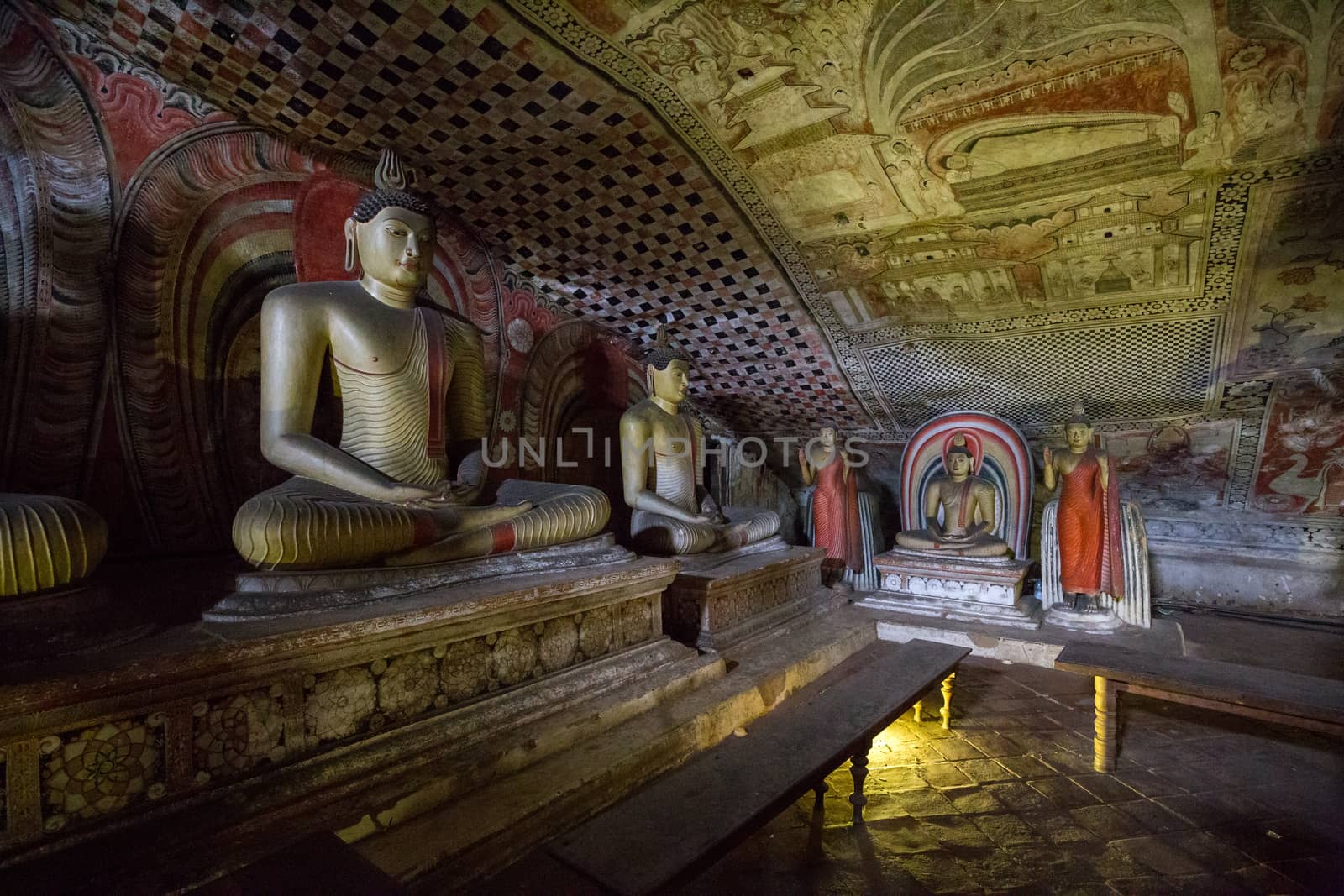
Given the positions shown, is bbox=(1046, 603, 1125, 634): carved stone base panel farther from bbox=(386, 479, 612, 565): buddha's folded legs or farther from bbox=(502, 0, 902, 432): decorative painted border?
bbox=(386, 479, 612, 565): buddha's folded legs

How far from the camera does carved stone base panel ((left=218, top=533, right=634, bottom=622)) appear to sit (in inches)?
72.6

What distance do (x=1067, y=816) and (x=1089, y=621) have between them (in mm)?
2413

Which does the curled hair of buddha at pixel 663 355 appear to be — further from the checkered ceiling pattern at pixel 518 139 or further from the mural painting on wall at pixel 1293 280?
the mural painting on wall at pixel 1293 280

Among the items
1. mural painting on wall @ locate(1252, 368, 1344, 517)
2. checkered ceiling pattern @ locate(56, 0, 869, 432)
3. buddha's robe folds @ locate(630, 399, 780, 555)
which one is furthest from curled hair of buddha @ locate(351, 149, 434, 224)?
mural painting on wall @ locate(1252, 368, 1344, 517)

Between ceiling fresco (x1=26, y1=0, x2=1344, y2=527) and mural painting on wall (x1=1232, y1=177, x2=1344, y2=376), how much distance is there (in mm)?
14

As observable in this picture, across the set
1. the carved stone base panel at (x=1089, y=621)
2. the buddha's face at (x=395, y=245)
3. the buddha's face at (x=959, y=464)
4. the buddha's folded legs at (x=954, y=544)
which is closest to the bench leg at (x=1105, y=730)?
the carved stone base panel at (x=1089, y=621)

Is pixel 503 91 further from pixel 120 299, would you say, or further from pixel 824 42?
pixel 120 299

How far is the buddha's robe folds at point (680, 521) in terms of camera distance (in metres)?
3.58

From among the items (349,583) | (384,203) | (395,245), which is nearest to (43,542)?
(349,583)

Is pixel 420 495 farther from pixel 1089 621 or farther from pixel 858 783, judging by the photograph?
pixel 1089 621

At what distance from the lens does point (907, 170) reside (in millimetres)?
3627

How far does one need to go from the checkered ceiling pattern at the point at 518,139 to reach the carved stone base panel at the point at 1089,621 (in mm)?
2281

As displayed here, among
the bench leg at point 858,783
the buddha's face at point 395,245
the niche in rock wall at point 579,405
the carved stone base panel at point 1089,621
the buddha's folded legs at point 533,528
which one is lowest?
the bench leg at point 858,783

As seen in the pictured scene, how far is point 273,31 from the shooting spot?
2719 mm
